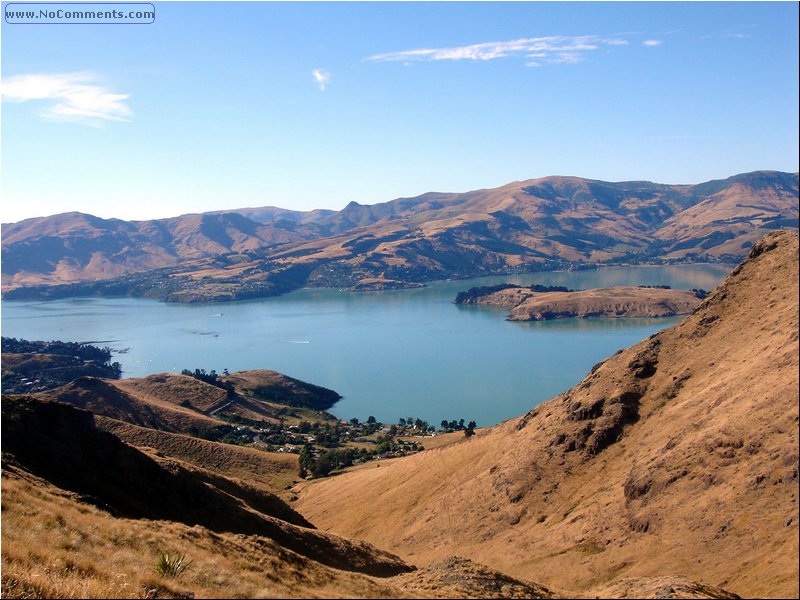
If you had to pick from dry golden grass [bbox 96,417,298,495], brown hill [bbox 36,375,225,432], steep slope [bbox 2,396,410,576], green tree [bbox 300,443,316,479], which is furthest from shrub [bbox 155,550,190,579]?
brown hill [bbox 36,375,225,432]

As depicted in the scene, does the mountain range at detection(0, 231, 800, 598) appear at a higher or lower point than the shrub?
lower

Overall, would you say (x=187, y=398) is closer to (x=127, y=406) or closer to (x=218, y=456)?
(x=127, y=406)

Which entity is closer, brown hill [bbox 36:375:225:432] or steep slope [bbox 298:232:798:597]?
steep slope [bbox 298:232:798:597]

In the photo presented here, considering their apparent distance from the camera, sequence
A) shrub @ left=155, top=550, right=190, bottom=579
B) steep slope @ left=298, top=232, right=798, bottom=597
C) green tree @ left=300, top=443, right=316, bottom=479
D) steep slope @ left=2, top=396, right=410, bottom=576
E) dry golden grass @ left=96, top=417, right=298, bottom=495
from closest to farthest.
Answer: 1. shrub @ left=155, top=550, right=190, bottom=579
2. steep slope @ left=2, top=396, right=410, bottom=576
3. steep slope @ left=298, top=232, right=798, bottom=597
4. dry golden grass @ left=96, top=417, right=298, bottom=495
5. green tree @ left=300, top=443, right=316, bottom=479

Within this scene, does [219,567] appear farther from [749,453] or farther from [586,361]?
[586,361]

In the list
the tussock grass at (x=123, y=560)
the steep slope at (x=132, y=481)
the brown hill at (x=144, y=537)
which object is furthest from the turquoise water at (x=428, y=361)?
the tussock grass at (x=123, y=560)

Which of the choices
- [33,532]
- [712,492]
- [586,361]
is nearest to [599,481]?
[712,492]

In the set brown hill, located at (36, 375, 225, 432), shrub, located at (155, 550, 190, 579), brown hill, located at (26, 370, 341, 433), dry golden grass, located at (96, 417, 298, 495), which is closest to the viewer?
shrub, located at (155, 550, 190, 579)

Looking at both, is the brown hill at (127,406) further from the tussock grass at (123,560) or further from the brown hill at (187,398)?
the tussock grass at (123,560)

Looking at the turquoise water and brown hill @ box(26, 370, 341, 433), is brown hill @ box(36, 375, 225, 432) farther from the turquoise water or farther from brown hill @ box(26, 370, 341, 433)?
the turquoise water

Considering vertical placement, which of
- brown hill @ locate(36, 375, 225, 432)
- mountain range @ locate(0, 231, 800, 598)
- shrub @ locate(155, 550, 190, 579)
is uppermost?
shrub @ locate(155, 550, 190, 579)
